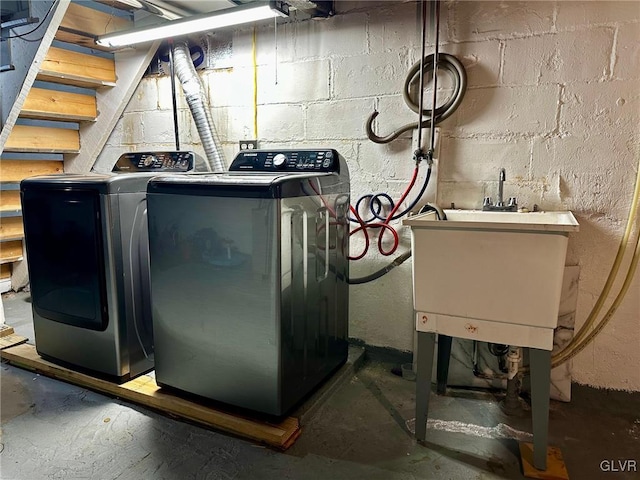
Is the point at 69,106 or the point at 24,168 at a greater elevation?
the point at 69,106

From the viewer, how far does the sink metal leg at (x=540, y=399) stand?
1551 millimetres

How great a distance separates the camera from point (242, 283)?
5.69ft

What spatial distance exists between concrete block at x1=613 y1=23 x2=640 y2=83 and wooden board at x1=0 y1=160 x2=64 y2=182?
3710mm

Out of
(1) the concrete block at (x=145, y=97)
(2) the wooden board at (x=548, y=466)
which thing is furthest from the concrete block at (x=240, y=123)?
(2) the wooden board at (x=548, y=466)

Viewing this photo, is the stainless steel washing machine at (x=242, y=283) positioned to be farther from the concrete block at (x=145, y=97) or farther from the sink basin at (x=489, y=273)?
the concrete block at (x=145, y=97)

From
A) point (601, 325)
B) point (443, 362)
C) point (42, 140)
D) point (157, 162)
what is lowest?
point (443, 362)

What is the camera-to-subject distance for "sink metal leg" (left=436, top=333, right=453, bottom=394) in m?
2.10

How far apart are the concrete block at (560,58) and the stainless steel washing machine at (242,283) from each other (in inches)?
40.9

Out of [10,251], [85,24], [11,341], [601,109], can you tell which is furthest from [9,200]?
[601,109]

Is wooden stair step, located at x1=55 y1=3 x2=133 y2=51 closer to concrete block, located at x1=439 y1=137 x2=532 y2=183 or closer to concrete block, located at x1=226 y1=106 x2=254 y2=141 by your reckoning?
concrete block, located at x1=226 y1=106 x2=254 y2=141

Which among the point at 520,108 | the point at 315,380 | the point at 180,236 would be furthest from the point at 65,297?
the point at 520,108

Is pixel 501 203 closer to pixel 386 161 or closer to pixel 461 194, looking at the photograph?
pixel 461 194

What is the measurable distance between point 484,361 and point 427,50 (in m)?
1.60

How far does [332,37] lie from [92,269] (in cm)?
178
